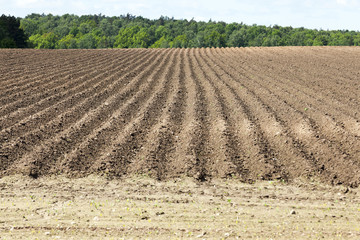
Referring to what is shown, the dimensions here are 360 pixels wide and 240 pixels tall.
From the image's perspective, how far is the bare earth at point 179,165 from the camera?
5.32 m

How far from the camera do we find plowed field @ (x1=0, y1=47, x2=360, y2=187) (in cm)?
739

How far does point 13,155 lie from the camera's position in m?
7.90

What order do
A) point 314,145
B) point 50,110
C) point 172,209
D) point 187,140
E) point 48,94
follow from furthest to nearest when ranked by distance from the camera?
point 48,94 < point 50,110 < point 187,140 < point 314,145 < point 172,209

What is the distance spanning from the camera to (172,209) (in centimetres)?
577

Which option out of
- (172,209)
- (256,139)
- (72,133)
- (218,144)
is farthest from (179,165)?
(72,133)

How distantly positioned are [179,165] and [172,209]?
1.83 m

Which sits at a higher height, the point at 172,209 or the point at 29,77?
the point at 29,77

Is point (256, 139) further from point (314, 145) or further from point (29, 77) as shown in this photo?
point (29, 77)

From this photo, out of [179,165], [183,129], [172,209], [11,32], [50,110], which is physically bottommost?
[172,209]

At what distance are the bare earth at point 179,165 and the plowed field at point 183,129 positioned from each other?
0.14 ft

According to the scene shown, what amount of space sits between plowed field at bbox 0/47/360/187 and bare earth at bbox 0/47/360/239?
4 cm

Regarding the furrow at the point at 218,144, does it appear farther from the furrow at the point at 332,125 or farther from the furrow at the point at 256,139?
the furrow at the point at 332,125

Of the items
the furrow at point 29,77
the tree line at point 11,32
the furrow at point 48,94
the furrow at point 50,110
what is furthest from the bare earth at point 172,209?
the tree line at point 11,32

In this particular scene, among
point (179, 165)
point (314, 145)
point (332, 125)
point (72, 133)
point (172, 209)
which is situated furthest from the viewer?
point (332, 125)
